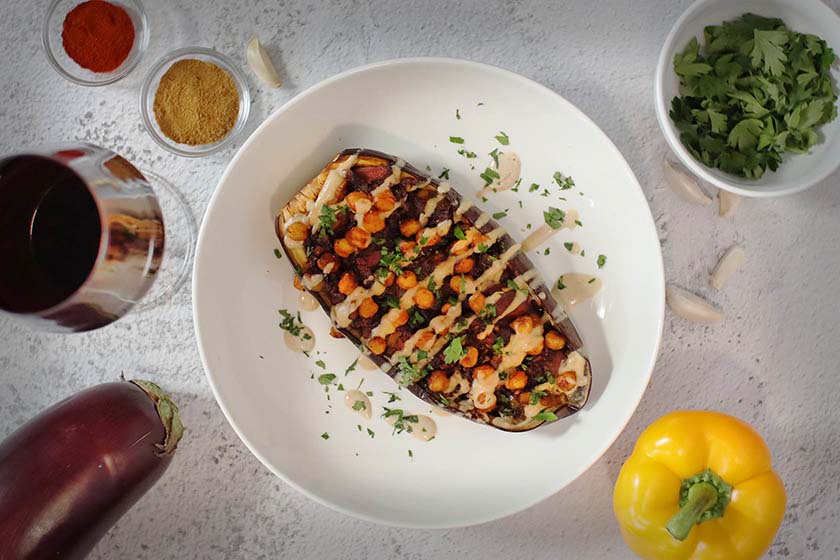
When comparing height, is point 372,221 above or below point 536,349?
above

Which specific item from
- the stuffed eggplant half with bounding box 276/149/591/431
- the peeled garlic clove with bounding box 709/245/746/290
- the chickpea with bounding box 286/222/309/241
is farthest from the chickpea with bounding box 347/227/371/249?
the peeled garlic clove with bounding box 709/245/746/290

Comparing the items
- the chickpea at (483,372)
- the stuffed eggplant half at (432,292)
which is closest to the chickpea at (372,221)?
the stuffed eggplant half at (432,292)

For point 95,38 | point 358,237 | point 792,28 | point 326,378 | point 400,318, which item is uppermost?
point 95,38

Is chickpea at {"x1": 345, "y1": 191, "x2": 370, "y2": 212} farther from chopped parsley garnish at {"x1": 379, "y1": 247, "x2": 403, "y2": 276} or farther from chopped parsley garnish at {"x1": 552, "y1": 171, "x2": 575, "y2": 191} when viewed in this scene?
chopped parsley garnish at {"x1": 552, "y1": 171, "x2": 575, "y2": 191}

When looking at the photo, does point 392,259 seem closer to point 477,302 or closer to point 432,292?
point 432,292

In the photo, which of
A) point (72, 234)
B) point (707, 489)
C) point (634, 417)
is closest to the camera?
point (72, 234)

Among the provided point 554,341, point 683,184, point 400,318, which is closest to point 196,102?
point 400,318
